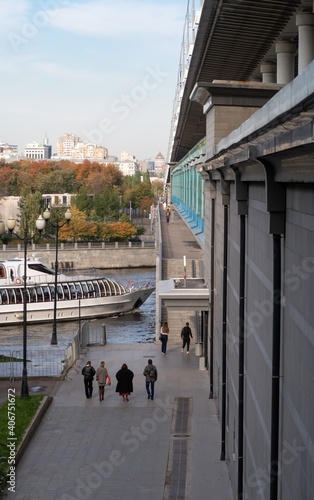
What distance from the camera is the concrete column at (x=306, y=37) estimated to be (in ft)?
36.2

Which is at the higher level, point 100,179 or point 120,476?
point 100,179

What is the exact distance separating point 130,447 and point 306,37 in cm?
694

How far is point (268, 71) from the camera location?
57.0ft

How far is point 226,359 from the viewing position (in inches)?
499

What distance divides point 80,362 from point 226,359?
867cm

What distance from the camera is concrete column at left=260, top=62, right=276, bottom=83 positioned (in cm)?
1714

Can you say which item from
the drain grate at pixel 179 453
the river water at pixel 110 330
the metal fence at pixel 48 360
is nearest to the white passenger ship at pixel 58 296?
the river water at pixel 110 330

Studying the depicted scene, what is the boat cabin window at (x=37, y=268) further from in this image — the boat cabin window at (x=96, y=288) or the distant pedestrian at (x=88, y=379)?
the distant pedestrian at (x=88, y=379)

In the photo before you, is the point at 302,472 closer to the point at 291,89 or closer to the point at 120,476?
the point at 291,89

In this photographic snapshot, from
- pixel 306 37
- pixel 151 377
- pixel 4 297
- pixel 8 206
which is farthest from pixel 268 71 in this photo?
pixel 8 206

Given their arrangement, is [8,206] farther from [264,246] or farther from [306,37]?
[264,246]

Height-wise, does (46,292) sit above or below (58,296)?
above

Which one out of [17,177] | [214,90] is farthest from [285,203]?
[17,177]

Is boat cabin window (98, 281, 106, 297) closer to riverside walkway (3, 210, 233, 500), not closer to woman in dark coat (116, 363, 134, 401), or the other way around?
riverside walkway (3, 210, 233, 500)
